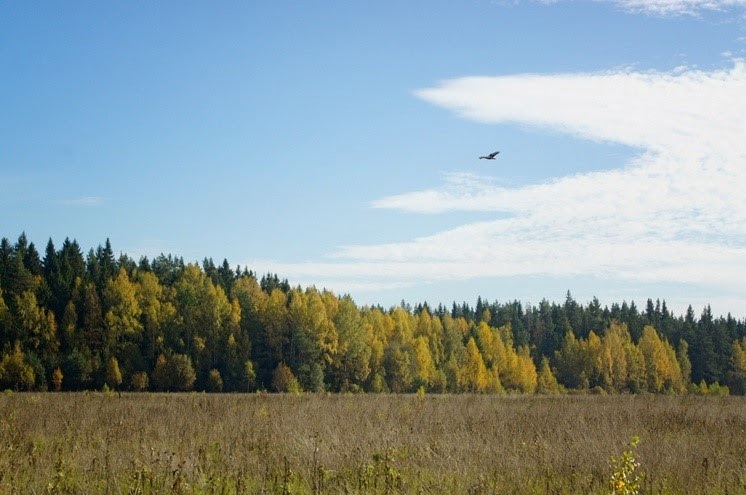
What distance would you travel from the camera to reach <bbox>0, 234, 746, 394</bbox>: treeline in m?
62.6

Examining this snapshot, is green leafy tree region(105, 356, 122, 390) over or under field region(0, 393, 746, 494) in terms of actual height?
under

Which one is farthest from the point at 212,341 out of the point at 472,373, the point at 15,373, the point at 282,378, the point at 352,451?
the point at 352,451

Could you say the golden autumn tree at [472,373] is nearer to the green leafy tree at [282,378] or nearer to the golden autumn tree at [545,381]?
the golden autumn tree at [545,381]

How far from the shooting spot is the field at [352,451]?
9328mm

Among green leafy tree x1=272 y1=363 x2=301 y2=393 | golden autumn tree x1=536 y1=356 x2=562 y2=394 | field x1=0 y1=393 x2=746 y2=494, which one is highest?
field x1=0 y1=393 x2=746 y2=494

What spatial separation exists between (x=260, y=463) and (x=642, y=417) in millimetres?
10416

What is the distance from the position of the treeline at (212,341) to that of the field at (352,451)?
38764 mm

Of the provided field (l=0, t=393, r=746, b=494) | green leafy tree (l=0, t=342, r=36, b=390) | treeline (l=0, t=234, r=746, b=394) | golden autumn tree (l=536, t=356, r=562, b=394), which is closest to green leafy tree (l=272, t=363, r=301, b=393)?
treeline (l=0, t=234, r=746, b=394)

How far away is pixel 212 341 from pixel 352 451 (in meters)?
60.8

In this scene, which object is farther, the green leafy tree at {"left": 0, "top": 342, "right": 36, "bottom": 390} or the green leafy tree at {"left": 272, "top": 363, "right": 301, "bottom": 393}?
the green leafy tree at {"left": 272, "top": 363, "right": 301, "bottom": 393}

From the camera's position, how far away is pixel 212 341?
69438mm

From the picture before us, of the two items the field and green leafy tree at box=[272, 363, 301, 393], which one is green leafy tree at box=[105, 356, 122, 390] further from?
the field

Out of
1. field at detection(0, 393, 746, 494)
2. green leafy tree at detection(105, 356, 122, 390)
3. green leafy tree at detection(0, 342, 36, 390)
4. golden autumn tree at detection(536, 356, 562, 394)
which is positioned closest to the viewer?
field at detection(0, 393, 746, 494)

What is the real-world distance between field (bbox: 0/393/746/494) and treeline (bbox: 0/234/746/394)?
127 ft
